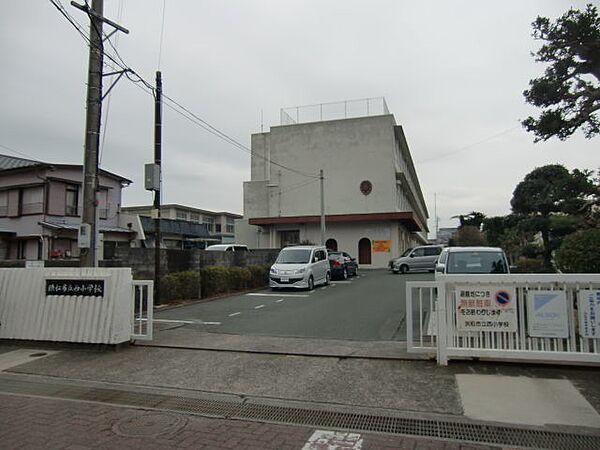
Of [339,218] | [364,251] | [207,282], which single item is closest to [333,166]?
[339,218]

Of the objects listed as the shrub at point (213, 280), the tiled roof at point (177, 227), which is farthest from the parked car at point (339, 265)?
the tiled roof at point (177, 227)

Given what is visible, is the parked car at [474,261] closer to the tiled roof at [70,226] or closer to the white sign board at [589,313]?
the white sign board at [589,313]

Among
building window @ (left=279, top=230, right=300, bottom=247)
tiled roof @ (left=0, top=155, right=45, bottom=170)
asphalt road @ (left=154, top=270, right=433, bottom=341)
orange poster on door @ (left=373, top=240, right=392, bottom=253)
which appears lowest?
asphalt road @ (left=154, top=270, right=433, bottom=341)

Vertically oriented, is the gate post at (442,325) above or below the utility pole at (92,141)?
below

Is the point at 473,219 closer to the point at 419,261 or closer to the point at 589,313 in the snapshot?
the point at 419,261

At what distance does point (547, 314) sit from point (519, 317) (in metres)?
0.33

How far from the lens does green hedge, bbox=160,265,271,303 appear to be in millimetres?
13920

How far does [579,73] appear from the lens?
11562 mm

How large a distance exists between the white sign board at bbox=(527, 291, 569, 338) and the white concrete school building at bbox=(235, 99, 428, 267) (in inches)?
1126

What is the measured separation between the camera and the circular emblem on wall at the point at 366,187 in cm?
3588

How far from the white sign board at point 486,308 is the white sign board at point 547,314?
201mm

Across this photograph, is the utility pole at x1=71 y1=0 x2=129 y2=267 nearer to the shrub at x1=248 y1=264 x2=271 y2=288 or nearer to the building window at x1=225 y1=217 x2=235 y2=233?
the shrub at x1=248 y1=264 x2=271 y2=288

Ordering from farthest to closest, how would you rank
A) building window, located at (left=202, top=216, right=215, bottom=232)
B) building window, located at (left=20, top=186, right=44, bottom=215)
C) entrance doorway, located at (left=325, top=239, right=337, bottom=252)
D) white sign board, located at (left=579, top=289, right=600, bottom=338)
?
building window, located at (left=202, top=216, right=215, bottom=232) → entrance doorway, located at (left=325, top=239, right=337, bottom=252) → building window, located at (left=20, top=186, right=44, bottom=215) → white sign board, located at (left=579, top=289, right=600, bottom=338)

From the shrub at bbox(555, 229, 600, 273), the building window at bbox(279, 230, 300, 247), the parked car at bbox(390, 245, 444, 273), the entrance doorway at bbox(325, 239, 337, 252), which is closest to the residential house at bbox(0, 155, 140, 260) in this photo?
the building window at bbox(279, 230, 300, 247)
